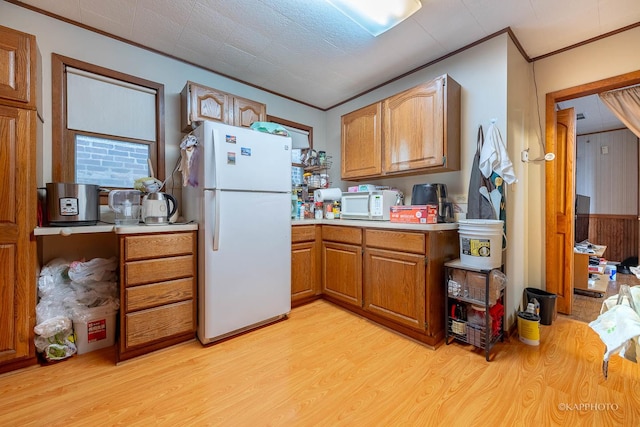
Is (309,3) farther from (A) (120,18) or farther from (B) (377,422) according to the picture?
(B) (377,422)

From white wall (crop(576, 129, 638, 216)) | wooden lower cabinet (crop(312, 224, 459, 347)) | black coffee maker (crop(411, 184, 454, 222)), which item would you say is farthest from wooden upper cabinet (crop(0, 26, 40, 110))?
white wall (crop(576, 129, 638, 216))

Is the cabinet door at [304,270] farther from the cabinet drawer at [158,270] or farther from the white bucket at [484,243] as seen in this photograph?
the white bucket at [484,243]

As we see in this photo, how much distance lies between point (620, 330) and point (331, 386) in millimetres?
1330

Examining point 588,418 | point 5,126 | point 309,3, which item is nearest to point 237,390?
point 588,418

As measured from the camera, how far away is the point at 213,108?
2479 millimetres

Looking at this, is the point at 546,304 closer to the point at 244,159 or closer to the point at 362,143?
the point at 362,143

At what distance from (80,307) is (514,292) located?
10.7ft

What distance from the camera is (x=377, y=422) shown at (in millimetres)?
1280

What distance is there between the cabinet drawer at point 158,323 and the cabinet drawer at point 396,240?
1.55 m

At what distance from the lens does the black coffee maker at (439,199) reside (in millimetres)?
2250

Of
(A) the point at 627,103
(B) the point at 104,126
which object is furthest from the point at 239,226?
(A) the point at 627,103

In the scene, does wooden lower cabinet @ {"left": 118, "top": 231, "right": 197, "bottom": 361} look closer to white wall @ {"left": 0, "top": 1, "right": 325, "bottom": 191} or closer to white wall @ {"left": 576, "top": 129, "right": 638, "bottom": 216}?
white wall @ {"left": 0, "top": 1, "right": 325, "bottom": 191}

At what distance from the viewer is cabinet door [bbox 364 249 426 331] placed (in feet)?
6.54

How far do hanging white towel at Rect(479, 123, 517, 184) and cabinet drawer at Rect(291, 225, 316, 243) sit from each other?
64.3 inches
